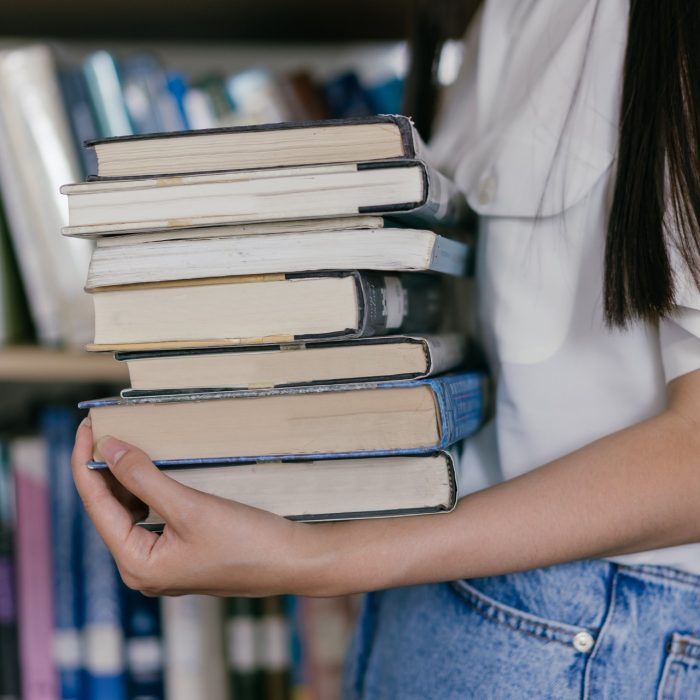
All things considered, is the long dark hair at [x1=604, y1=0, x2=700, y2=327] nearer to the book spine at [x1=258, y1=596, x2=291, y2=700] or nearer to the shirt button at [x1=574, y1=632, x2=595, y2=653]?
the shirt button at [x1=574, y1=632, x2=595, y2=653]

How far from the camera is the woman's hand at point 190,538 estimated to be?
20.1 inches

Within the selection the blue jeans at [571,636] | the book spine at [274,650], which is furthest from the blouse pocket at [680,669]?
the book spine at [274,650]

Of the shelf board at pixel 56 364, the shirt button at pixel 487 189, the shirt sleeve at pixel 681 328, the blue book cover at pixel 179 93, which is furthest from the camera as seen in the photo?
the blue book cover at pixel 179 93

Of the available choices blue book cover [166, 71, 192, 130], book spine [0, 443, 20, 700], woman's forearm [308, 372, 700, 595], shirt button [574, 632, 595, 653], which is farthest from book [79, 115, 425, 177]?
book spine [0, 443, 20, 700]

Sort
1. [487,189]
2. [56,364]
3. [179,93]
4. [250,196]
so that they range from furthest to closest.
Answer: [179,93]
[56,364]
[487,189]
[250,196]

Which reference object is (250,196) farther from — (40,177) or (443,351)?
(40,177)

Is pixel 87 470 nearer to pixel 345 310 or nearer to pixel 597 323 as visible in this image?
pixel 345 310

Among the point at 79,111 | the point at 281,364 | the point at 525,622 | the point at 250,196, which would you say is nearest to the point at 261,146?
the point at 250,196

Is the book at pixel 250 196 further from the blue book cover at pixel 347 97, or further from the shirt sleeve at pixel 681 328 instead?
the blue book cover at pixel 347 97

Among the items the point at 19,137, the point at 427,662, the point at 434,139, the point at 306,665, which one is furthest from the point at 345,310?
the point at 306,665

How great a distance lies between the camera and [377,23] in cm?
106

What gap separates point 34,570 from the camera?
96 centimetres

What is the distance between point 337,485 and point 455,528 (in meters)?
0.08

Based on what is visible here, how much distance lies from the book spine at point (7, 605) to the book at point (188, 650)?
7.0 inches
